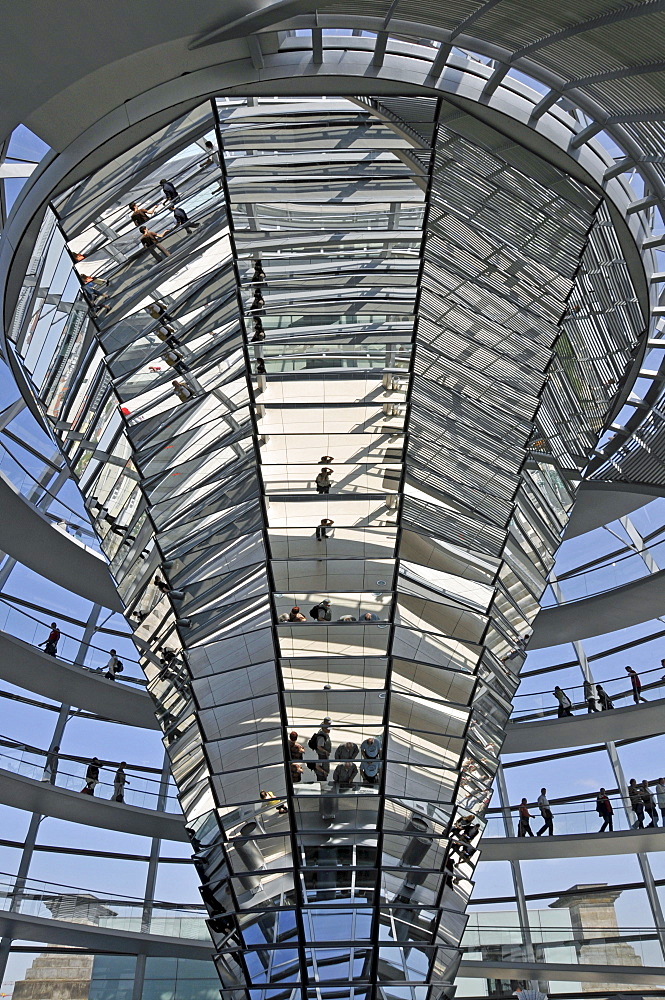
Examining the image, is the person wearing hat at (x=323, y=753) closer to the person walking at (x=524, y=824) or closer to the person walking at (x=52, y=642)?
the person walking at (x=524, y=824)

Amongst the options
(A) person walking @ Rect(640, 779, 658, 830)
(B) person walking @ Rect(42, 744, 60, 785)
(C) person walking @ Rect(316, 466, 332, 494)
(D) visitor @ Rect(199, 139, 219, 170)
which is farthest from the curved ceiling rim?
(A) person walking @ Rect(640, 779, 658, 830)

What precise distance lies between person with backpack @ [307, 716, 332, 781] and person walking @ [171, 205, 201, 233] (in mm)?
7835

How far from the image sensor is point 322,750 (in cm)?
1434

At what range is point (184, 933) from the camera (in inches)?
840

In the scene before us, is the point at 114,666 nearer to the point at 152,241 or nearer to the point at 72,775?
the point at 72,775

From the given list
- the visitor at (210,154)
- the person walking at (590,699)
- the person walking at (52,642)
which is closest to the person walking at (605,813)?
the person walking at (590,699)

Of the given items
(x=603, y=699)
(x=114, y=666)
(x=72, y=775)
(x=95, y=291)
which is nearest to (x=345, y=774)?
(x=95, y=291)

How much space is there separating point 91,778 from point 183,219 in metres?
14.6

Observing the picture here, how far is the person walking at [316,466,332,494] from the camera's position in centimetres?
1473

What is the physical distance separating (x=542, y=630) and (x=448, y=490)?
8.86 metres

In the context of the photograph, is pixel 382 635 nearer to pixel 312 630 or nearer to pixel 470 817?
pixel 312 630

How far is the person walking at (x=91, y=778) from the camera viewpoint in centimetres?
2200

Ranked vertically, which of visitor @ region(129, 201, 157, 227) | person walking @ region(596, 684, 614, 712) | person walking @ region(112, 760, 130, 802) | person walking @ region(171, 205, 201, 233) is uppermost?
visitor @ region(129, 201, 157, 227)

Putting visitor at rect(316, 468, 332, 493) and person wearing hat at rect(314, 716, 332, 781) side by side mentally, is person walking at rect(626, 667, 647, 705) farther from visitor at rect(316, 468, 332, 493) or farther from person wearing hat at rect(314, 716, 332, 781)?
visitor at rect(316, 468, 332, 493)
